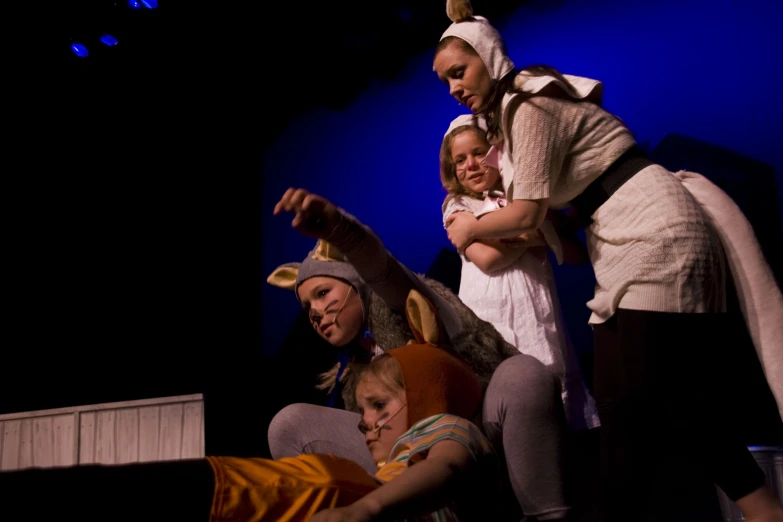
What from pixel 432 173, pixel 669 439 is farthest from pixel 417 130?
pixel 669 439

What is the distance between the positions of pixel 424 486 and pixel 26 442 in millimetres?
1734

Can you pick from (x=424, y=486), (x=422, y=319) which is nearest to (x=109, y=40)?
(x=422, y=319)

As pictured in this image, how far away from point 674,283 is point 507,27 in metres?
1.49

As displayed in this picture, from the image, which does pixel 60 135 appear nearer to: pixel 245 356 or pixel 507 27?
pixel 245 356

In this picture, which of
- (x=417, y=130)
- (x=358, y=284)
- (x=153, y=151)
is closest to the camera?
(x=358, y=284)

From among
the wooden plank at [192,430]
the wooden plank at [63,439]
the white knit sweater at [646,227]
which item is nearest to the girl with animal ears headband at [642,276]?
the white knit sweater at [646,227]

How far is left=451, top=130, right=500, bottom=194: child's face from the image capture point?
2.10 metres

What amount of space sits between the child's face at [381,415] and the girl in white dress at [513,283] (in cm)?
63

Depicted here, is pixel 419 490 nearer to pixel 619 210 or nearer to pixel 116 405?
pixel 619 210

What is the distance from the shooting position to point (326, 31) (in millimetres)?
2906

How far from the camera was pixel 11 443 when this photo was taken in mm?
2301

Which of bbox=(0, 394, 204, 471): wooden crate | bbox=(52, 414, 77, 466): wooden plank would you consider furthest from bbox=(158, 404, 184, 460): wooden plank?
bbox=(52, 414, 77, 466): wooden plank

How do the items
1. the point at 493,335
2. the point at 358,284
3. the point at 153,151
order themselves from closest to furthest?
the point at 493,335, the point at 358,284, the point at 153,151

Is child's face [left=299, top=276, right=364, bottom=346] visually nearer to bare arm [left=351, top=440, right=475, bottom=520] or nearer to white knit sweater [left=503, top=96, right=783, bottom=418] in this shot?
white knit sweater [left=503, top=96, right=783, bottom=418]
